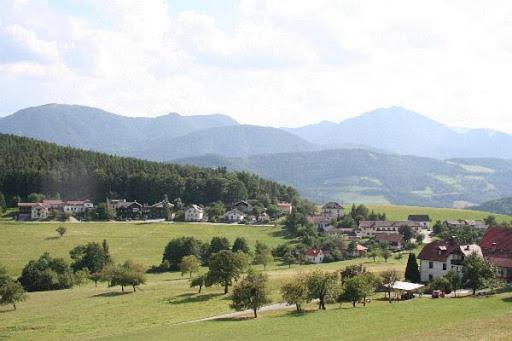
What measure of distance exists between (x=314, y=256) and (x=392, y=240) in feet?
78.0

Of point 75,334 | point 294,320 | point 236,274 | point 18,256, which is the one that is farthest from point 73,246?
point 294,320

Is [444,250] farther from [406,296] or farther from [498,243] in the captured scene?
[406,296]

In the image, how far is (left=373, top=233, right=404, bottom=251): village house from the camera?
388ft

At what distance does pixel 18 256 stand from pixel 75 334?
56278 mm

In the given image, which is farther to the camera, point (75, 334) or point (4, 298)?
point (4, 298)

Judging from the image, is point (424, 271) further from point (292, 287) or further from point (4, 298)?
point (4, 298)

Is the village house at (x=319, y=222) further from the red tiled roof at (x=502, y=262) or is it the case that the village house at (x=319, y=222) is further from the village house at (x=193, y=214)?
the red tiled roof at (x=502, y=262)

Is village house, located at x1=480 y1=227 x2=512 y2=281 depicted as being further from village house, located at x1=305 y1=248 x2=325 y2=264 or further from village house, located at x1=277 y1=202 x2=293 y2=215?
village house, located at x1=277 y1=202 x2=293 y2=215

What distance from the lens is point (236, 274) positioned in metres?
74.1

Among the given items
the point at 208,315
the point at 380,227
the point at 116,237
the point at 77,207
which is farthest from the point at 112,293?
the point at 77,207

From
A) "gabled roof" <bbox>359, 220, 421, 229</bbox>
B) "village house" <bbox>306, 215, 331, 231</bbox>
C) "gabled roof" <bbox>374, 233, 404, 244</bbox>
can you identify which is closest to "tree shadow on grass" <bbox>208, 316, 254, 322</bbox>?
"gabled roof" <bbox>374, 233, 404, 244</bbox>

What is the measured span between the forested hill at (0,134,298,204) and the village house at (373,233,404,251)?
51.7m

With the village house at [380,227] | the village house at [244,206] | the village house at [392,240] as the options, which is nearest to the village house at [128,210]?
the village house at [244,206]

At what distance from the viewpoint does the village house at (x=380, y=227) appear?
13715 centimetres
